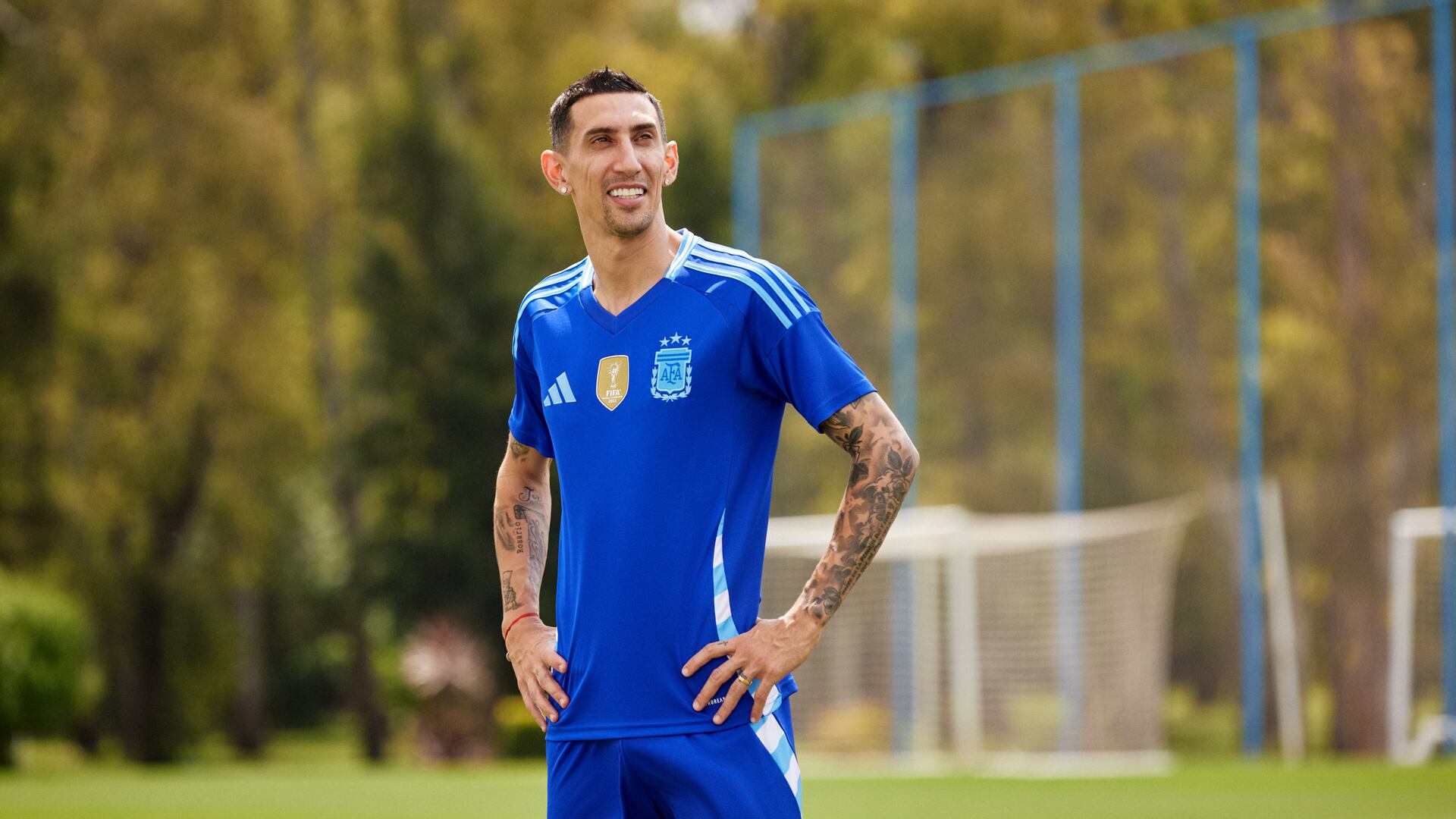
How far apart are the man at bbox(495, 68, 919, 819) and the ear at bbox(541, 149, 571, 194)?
0.21 feet

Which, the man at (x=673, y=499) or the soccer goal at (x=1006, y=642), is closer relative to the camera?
the man at (x=673, y=499)

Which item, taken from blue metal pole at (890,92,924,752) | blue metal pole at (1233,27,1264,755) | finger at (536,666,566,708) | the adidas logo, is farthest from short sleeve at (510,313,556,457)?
blue metal pole at (890,92,924,752)

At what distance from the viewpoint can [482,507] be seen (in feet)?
102

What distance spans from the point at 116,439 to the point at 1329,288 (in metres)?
21.7

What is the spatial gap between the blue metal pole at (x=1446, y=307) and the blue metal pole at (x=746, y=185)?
8.41 m

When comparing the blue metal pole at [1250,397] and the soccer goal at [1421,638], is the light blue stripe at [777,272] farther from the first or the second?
the blue metal pole at [1250,397]

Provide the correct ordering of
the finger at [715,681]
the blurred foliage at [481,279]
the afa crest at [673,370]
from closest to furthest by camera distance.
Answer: the finger at [715,681] < the afa crest at [673,370] < the blurred foliage at [481,279]

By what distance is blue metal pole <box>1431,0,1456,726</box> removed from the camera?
53.4 feet

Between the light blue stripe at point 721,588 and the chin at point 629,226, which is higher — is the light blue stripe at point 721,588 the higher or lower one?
the lower one

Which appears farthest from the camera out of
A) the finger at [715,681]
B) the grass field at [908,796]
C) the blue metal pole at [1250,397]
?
the blue metal pole at [1250,397]

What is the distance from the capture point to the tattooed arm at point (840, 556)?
3527mm

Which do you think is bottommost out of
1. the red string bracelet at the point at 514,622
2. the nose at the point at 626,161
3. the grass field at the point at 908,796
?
the grass field at the point at 908,796

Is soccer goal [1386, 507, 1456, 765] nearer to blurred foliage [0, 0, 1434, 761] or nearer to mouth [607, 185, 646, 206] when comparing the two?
blurred foliage [0, 0, 1434, 761]

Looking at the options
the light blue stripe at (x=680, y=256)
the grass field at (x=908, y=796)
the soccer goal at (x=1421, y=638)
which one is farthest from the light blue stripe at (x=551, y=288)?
the soccer goal at (x=1421, y=638)
